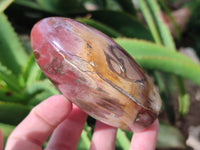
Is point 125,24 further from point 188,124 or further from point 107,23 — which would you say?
point 188,124

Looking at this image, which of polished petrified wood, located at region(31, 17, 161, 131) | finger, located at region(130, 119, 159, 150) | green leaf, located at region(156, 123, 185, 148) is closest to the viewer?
polished petrified wood, located at region(31, 17, 161, 131)

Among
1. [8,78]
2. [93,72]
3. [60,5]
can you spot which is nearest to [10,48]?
[8,78]

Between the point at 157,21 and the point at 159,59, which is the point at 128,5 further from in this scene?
the point at 159,59

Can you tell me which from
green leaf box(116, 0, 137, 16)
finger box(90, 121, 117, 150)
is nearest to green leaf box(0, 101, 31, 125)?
finger box(90, 121, 117, 150)

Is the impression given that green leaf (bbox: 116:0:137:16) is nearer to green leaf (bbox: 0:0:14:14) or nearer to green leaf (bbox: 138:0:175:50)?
green leaf (bbox: 138:0:175:50)

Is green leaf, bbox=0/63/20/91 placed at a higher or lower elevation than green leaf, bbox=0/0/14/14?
lower

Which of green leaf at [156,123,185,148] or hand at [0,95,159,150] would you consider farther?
green leaf at [156,123,185,148]
